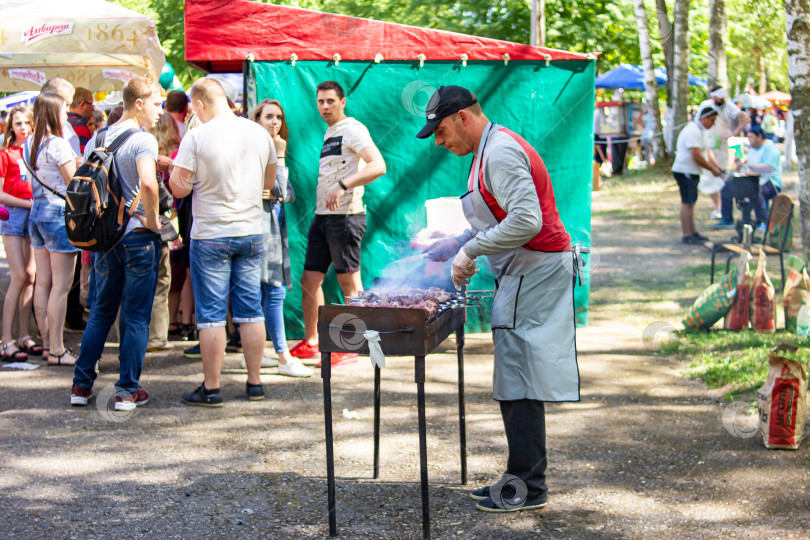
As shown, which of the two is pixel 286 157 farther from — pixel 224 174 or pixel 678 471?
pixel 678 471

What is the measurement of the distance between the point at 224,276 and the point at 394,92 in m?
2.63

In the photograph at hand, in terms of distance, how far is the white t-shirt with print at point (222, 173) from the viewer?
4.97 meters

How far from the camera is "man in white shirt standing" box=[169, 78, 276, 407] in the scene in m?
4.98

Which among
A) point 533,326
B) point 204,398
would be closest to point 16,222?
point 204,398

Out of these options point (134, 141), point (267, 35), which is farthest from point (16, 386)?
point (267, 35)

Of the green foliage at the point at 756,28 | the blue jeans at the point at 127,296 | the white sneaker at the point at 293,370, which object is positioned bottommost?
the white sneaker at the point at 293,370

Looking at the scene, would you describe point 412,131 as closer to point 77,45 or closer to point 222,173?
point 222,173

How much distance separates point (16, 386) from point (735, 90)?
54.9 meters

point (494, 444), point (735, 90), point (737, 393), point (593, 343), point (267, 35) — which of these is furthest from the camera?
point (735, 90)

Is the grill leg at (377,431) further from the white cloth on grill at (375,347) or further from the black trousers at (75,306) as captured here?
the black trousers at (75,306)

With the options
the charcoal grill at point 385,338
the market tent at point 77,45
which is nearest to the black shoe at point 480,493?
the charcoal grill at point 385,338

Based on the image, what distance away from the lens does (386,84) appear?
22.9 feet

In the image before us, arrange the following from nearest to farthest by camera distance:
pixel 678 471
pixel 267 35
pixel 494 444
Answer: pixel 678 471 → pixel 494 444 → pixel 267 35

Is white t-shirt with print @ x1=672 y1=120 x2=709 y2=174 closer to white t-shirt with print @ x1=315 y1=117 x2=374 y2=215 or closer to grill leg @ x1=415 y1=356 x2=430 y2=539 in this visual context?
white t-shirt with print @ x1=315 y1=117 x2=374 y2=215
